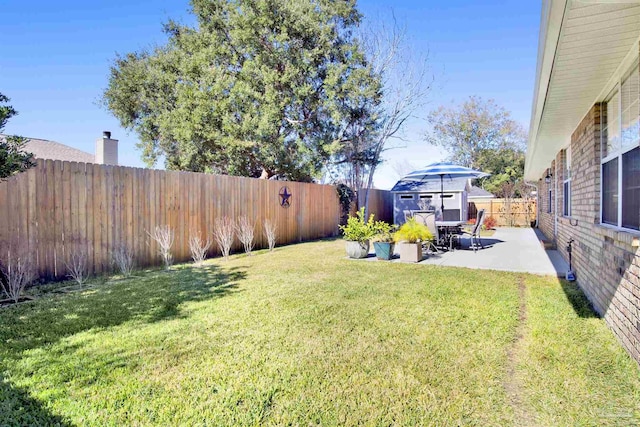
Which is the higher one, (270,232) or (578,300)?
(270,232)

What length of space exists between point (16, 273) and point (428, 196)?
18367 millimetres

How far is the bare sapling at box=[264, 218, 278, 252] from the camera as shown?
35.0ft

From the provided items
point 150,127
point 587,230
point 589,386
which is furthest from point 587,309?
point 150,127

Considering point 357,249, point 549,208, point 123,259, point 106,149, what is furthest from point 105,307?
point 549,208

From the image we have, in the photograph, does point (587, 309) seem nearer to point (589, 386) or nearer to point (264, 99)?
point (589, 386)

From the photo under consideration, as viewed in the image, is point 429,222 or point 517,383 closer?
point 517,383

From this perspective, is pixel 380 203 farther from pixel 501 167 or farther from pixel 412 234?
pixel 501 167

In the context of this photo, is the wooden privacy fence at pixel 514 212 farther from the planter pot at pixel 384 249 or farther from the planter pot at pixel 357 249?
the planter pot at pixel 357 249

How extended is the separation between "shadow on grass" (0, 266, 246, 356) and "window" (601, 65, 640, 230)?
4.94m

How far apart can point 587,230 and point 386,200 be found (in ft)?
52.4

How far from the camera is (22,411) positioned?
2344 mm

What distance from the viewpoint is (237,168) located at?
53.7ft

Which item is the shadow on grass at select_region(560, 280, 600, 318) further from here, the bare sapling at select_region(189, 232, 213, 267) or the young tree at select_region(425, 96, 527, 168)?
the young tree at select_region(425, 96, 527, 168)

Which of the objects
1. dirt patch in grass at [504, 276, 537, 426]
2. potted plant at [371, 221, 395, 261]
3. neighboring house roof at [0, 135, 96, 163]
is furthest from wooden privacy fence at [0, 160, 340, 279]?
neighboring house roof at [0, 135, 96, 163]
